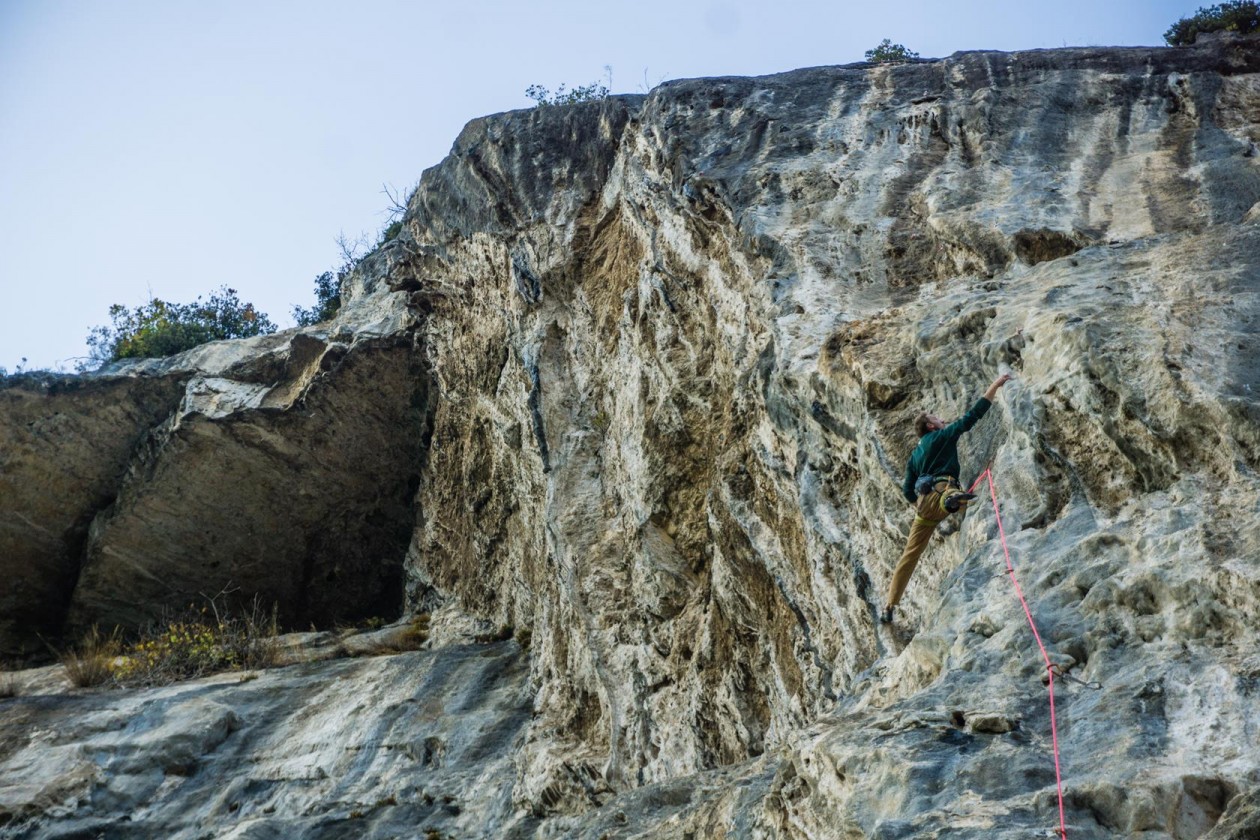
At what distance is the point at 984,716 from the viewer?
6887 mm

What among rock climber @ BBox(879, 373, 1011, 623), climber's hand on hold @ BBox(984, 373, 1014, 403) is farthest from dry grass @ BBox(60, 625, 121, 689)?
climber's hand on hold @ BBox(984, 373, 1014, 403)

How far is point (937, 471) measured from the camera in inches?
358

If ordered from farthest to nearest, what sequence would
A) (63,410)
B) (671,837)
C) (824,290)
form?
(63,410) < (824,290) < (671,837)

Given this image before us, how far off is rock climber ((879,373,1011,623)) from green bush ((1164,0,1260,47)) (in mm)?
15916

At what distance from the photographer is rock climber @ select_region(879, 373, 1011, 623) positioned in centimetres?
898

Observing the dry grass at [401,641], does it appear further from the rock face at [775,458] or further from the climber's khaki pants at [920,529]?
the climber's khaki pants at [920,529]

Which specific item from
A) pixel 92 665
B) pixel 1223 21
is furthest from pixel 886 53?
pixel 92 665

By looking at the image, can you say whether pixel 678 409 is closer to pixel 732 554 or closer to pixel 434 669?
pixel 732 554

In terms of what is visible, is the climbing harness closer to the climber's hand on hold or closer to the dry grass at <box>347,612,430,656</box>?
the climber's hand on hold

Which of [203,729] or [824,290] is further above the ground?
[824,290]

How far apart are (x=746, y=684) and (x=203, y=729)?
323 inches

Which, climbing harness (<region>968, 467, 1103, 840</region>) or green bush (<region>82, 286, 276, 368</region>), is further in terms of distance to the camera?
green bush (<region>82, 286, 276, 368</region>)

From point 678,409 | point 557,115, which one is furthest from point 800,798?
point 557,115

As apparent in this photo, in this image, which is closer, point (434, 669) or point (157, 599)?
point (434, 669)
